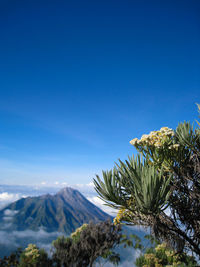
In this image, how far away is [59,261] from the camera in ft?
28.1

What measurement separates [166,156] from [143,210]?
96 centimetres

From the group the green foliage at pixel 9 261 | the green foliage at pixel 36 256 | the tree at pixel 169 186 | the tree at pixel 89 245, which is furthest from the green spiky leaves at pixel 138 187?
the tree at pixel 89 245

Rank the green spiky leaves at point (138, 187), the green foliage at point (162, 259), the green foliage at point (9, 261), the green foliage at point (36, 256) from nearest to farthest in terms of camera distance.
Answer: the green spiky leaves at point (138, 187)
the green foliage at point (9, 261)
the green foliage at point (162, 259)
the green foliage at point (36, 256)

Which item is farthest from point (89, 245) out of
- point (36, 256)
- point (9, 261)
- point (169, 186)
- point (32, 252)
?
point (169, 186)

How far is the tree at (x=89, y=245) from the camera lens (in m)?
8.46

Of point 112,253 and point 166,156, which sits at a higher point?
point 166,156

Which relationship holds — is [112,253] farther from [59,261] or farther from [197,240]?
[197,240]

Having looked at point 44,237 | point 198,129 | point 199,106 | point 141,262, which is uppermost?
point 199,106

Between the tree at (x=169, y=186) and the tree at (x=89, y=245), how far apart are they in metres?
6.45

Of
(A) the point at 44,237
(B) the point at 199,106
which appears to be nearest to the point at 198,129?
(B) the point at 199,106

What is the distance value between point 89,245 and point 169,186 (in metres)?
7.72

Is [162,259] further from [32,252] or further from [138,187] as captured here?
[138,187]

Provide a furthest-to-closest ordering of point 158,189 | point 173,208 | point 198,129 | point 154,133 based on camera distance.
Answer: point 198,129, point 154,133, point 173,208, point 158,189

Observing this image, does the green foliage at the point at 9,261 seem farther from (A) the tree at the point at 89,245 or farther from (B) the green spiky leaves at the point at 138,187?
(A) the tree at the point at 89,245
